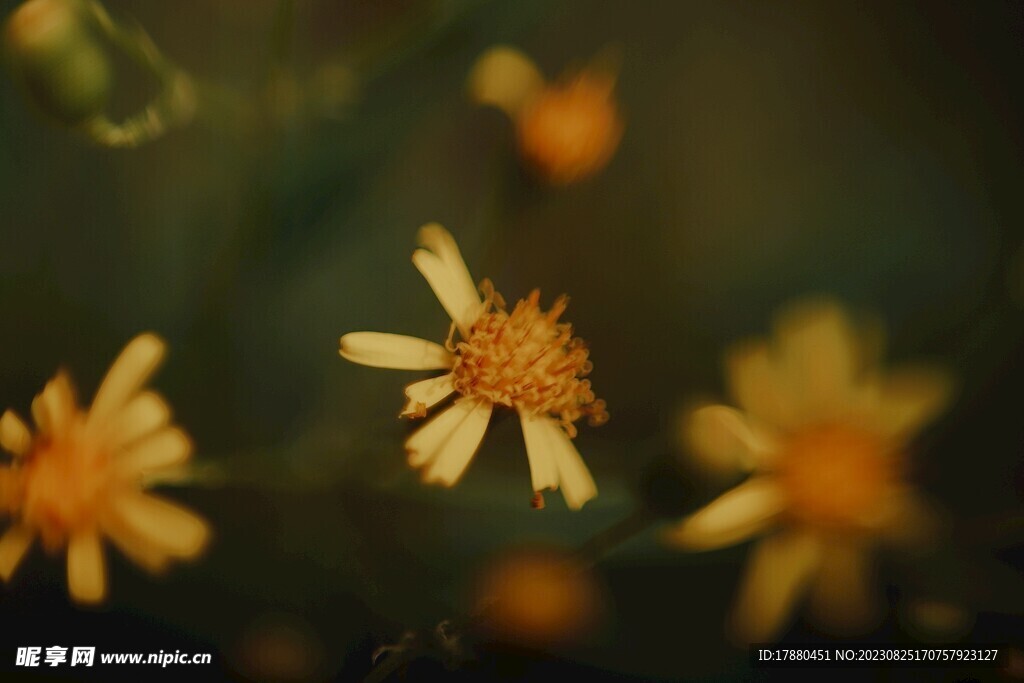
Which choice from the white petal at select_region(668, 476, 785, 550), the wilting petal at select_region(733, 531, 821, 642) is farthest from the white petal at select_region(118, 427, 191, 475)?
the wilting petal at select_region(733, 531, 821, 642)

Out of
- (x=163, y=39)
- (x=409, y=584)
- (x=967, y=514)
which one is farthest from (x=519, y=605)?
(x=163, y=39)

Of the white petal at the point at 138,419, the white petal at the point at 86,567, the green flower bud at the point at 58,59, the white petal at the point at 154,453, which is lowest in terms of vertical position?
the white petal at the point at 86,567

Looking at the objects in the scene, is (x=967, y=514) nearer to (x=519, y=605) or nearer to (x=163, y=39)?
(x=519, y=605)

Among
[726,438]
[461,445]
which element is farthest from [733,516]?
[461,445]

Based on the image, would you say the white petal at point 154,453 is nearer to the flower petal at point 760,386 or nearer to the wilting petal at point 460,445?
the wilting petal at point 460,445

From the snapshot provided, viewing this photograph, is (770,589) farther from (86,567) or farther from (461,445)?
(86,567)

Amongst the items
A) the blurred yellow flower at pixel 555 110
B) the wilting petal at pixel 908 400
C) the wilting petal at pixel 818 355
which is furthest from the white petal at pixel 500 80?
the wilting petal at pixel 908 400
